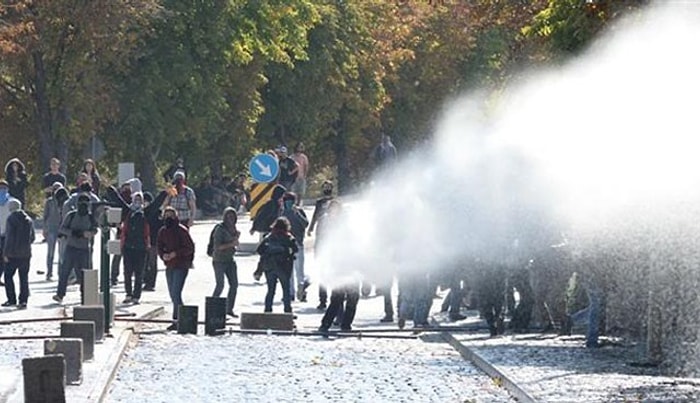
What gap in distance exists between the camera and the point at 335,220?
114 feet

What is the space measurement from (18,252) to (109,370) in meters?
9.93

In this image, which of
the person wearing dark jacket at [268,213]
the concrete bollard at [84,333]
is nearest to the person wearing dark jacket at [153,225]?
the person wearing dark jacket at [268,213]

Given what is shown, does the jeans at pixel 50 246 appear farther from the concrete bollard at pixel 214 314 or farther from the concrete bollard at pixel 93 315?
the concrete bollard at pixel 93 315

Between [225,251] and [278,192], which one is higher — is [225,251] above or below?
below

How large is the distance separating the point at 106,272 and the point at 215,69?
152 feet

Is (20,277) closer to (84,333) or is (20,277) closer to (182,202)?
(182,202)

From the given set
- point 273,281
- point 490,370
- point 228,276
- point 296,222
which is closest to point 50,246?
point 296,222

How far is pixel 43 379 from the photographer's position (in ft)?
61.8

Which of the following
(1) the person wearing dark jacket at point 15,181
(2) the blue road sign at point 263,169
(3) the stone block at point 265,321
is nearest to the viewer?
(3) the stone block at point 265,321

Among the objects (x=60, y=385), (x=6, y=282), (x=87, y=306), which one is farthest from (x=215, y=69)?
(x=60, y=385)

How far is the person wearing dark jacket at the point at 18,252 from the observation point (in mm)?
32719

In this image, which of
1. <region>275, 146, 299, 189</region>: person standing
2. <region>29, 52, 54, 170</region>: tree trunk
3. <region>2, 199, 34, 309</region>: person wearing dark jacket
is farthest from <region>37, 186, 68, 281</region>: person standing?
<region>29, 52, 54, 170</region>: tree trunk

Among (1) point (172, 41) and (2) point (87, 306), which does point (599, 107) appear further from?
(1) point (172, 41)

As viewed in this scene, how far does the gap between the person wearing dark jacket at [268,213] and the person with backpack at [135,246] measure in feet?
15.4
